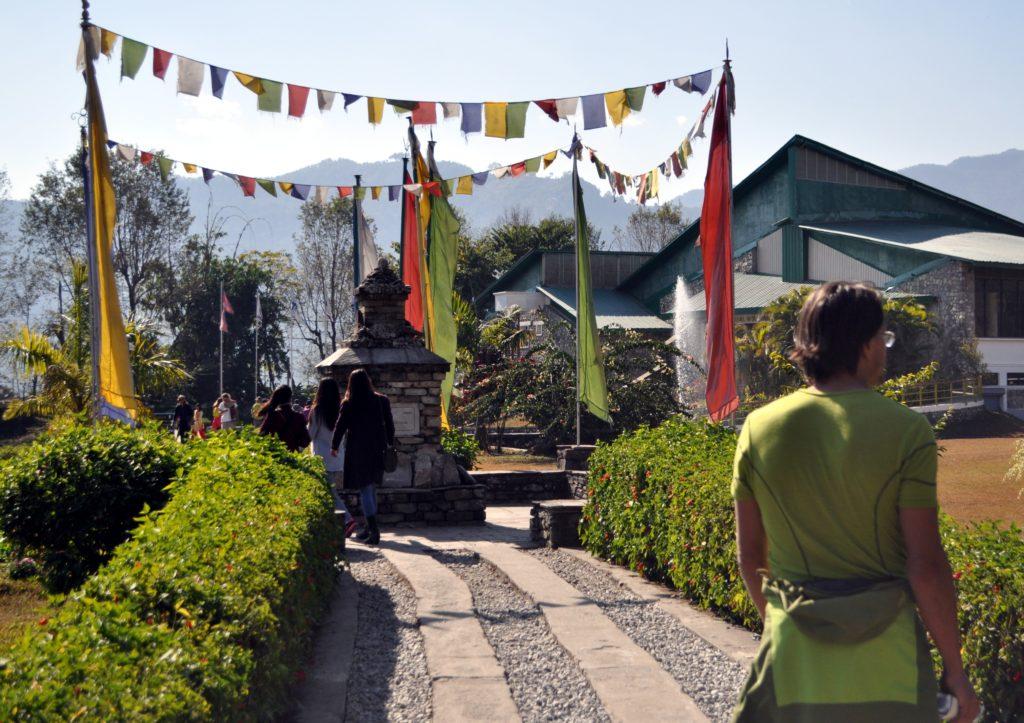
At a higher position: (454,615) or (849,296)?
(849,296)

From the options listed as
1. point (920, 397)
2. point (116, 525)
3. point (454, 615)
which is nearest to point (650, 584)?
point (454, 615)

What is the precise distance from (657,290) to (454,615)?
121 ft

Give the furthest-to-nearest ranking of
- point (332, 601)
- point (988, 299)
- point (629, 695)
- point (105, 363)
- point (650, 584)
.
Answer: point (988, 299) < point (105, 363) < point (650, 584) < point (332, 601) < point (629, 695)

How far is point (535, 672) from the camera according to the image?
579 cm

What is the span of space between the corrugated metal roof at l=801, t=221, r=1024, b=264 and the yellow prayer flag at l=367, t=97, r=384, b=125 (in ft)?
75.0

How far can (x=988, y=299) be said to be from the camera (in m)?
32.3

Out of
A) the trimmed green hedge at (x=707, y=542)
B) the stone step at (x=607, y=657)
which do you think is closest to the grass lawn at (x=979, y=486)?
the trimmed green hedge at (x=707, y=542)

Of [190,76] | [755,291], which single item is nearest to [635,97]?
[190,76]

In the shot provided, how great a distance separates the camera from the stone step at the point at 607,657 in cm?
499

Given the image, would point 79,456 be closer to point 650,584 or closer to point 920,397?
point 650,584

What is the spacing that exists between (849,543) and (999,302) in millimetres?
33322

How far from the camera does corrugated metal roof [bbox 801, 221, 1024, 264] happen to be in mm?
31941

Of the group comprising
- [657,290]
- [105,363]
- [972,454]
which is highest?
[657,290]

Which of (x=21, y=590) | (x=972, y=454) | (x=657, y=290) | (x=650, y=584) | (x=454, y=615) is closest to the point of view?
(x=454, y=615)
